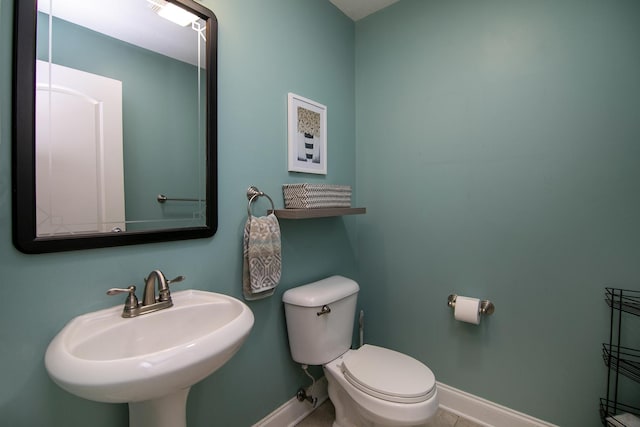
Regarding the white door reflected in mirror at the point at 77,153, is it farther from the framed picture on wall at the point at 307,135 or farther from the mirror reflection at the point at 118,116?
the framed picture on wall at the point at 307,135

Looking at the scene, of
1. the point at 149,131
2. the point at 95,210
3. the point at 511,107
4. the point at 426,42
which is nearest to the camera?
the point at 95,210

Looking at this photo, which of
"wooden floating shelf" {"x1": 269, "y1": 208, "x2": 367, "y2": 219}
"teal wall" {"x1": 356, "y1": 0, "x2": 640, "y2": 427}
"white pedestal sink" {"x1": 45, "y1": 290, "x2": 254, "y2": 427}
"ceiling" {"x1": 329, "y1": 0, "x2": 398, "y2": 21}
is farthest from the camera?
"ceiling" {"x1": 329, "y1": 0, "x2": 398, "y2": 21}

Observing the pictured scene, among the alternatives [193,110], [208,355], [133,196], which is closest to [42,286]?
[133,196]

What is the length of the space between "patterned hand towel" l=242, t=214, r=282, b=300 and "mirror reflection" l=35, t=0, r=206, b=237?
222mm

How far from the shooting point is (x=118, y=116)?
0.99m

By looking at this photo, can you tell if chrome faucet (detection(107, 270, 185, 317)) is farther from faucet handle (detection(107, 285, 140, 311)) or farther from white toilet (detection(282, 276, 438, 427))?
white toilet (detection(282, 276, 438, 427))

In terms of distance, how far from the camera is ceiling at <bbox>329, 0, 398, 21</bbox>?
180 centimetres

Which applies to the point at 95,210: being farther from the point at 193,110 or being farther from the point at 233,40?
the point at 233,40

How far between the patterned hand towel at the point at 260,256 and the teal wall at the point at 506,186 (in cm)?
85

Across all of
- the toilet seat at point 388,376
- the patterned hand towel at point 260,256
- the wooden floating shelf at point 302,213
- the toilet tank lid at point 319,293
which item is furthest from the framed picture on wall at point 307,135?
the toilet seat at point 388,376

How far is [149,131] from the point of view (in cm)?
108

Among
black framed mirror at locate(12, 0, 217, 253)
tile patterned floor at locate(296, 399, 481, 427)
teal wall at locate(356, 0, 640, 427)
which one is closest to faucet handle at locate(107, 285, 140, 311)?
black framed mirror at locate(12, 0, 217, 253)

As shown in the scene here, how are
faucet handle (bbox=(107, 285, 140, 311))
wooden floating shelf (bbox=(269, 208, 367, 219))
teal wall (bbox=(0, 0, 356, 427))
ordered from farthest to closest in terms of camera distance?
wooden floating shelf (bbox=(269, 208, 367, 219)) → faucet handle (bbox=(107, 285, 140, 311)) → teal wall (bbox=(0, 0, 356, 427))

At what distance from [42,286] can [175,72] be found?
88cm
